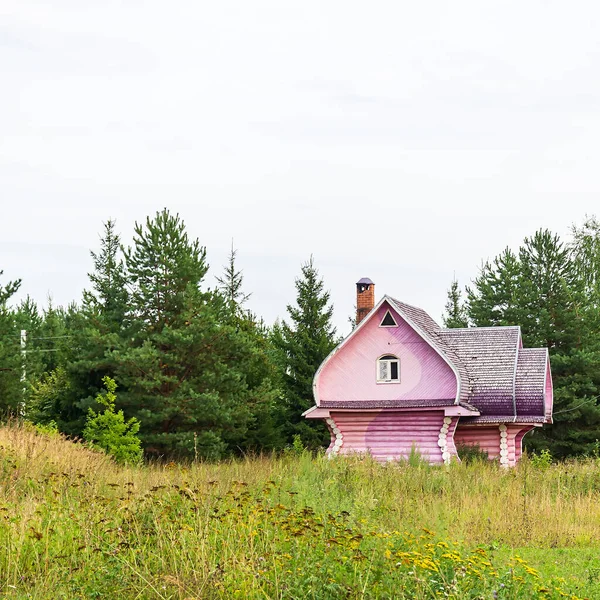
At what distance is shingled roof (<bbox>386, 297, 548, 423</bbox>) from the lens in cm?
2803

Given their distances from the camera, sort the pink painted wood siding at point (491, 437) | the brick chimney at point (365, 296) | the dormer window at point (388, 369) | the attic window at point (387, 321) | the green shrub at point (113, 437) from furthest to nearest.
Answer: the brick chimney at point (365, 296), the attic window at point (387, 321), the dormer window at point (388, 369), the pink painted wood siding at point (491, 437), the green shrub at point (113, 437)

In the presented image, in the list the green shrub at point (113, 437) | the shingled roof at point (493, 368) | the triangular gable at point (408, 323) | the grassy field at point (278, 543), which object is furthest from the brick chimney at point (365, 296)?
the grassy field at point (278, 543)

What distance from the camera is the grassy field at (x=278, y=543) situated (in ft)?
27.7

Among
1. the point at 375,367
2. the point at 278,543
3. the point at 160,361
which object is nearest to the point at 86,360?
the point at 160,361

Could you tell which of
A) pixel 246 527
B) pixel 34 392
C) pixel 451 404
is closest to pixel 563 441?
pixel 451 404

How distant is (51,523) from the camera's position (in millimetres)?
10711

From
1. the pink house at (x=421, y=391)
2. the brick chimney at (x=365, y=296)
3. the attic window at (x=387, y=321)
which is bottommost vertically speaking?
the pink house at (x=421, y=391)

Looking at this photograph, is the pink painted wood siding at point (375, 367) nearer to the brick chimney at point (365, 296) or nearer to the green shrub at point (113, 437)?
the brick chimney at point (365, 296)

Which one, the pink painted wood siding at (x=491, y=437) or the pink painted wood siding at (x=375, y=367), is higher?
the pink painted wood siding at (x=375, y=367)

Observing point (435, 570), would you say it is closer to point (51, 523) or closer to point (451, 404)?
point (51, 523)

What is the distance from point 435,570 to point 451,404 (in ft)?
64.3

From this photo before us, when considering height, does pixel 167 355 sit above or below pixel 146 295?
below

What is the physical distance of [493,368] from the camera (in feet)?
96.5

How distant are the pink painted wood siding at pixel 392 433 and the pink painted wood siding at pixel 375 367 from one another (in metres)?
0.59
